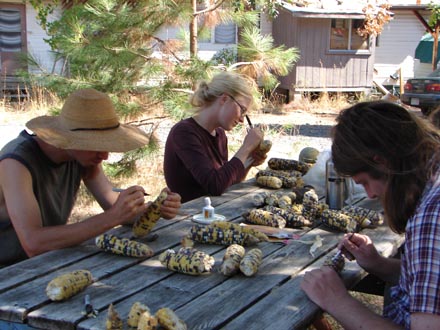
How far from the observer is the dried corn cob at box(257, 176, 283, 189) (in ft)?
11.8

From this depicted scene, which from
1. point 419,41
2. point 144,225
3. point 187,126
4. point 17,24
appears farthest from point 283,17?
point 144,225

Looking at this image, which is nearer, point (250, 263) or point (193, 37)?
point (250, 263)

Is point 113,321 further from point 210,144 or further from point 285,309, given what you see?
point 210,144

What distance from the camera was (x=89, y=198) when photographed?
6.06 metres

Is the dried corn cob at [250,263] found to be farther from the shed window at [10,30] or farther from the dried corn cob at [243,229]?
the shed window at [10,30]

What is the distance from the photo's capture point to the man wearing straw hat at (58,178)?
2.35 m

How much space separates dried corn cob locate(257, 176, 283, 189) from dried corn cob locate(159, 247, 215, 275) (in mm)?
1537

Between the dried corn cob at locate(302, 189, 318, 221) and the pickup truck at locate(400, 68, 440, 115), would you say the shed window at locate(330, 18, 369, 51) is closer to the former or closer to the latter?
the pickup truck at locate(400, 68, 440, 115)

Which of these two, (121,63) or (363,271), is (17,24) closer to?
(121,63)

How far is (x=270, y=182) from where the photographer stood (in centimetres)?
363

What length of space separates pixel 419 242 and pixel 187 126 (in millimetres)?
2337

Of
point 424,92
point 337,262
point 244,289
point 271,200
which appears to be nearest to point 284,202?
point 271,200

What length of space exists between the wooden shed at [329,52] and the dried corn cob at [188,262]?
45.4 feet

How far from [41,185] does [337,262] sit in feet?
4.48
